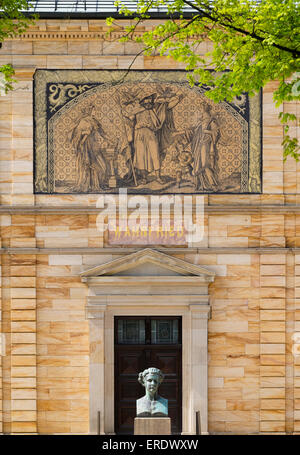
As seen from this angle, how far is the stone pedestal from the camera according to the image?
36.8 feet

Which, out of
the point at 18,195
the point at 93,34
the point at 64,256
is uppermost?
the point at 93,34

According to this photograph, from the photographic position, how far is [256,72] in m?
9.70

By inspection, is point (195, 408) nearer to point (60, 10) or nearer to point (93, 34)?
point (93, 34)

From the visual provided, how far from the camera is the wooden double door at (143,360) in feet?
46.4

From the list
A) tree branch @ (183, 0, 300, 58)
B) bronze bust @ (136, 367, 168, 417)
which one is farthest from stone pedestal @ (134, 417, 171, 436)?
tree branch @ (183, 0, 300, 58)

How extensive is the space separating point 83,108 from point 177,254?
164 inches

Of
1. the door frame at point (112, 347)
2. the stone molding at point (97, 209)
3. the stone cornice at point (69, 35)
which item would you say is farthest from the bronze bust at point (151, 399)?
the stone cornice at point (69, 35)

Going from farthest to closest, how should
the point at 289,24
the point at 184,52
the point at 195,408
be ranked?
1. the point at 195,408
2. the point at 184,52
3. the point at 289,24

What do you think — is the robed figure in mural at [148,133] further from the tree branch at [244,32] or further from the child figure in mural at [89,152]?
the tree branch at [244,32]

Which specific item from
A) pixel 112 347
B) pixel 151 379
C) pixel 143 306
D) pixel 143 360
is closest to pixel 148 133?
pixel 143 306

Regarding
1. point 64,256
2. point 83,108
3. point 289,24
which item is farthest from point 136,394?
point 289,24

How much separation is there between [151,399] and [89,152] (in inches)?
236

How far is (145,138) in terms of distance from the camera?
47.0 feet

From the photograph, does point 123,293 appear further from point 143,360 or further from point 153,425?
point 153,425
